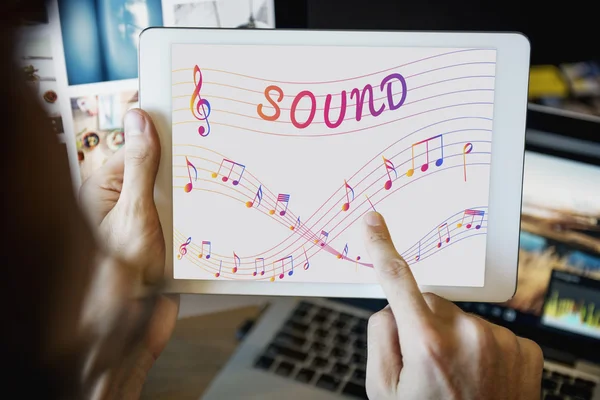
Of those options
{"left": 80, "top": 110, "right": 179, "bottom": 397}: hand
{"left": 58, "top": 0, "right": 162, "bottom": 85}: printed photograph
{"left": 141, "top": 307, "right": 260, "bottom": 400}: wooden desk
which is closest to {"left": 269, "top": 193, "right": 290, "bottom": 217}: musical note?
{"left": 80, "top": 110, "right": 179, "bottom": 397}: hand

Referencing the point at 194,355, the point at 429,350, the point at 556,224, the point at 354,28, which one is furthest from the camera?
the point at 194,355

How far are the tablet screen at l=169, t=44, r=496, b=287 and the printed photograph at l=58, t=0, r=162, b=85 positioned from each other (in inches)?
4.5

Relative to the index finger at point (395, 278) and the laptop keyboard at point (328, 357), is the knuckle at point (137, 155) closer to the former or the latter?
the index finger at point (395, 278)

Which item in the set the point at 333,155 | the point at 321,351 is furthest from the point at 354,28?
the point at 321,351

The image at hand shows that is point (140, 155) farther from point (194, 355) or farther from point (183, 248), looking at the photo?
point (194, 355)

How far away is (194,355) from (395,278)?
1.30 ft

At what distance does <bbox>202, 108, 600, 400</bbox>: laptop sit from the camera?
0.63 m

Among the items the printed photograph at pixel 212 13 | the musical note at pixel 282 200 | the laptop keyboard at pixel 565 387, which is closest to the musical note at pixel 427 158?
the musical note at pixel 282 200

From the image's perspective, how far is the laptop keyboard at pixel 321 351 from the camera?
0.69 meters

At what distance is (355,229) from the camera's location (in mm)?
527

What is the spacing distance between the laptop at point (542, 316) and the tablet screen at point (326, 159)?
0.17 meters

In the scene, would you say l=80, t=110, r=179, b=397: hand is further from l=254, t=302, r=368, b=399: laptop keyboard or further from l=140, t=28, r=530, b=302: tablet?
l=254, t=302, r=368, b=399: laptop keyboard

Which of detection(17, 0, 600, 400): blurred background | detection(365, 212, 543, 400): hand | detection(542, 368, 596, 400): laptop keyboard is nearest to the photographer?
detection(365, 212, 543, 400): hand

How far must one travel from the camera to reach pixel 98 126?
1.98ft
